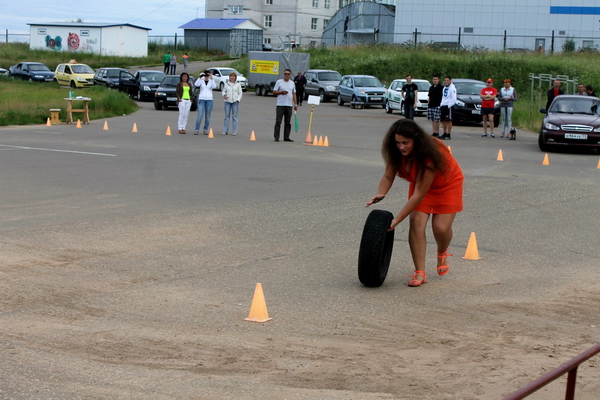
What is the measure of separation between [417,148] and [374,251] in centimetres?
103

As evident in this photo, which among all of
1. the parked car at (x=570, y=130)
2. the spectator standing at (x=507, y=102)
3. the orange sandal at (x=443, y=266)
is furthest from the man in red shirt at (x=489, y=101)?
the orange sandal at (x=443, y=266)

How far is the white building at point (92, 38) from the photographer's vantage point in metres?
75.2

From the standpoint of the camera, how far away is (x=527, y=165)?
61.4 feet

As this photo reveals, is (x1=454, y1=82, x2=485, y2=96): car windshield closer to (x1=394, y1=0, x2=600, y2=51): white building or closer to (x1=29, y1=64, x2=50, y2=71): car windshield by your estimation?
(x1=29, y1=64, x2=50, y2=71): car windshield

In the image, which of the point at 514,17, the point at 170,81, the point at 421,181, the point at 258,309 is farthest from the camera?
the point at 514,17

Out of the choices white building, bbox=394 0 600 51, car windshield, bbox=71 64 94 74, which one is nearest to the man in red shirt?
car windshield, bbox=71 64 94 74

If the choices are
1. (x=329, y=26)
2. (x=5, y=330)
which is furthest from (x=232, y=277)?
(x=329, y=26)

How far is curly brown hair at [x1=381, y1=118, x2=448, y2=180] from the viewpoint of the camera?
24.6 feet

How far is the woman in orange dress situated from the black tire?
0.12 metres

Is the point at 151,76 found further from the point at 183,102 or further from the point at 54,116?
the point at 183,102

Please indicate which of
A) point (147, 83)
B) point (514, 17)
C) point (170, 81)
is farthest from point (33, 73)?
point (514, 17)

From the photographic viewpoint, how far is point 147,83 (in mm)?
43625

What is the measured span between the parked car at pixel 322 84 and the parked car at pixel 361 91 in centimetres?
236

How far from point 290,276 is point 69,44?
72.8 m
